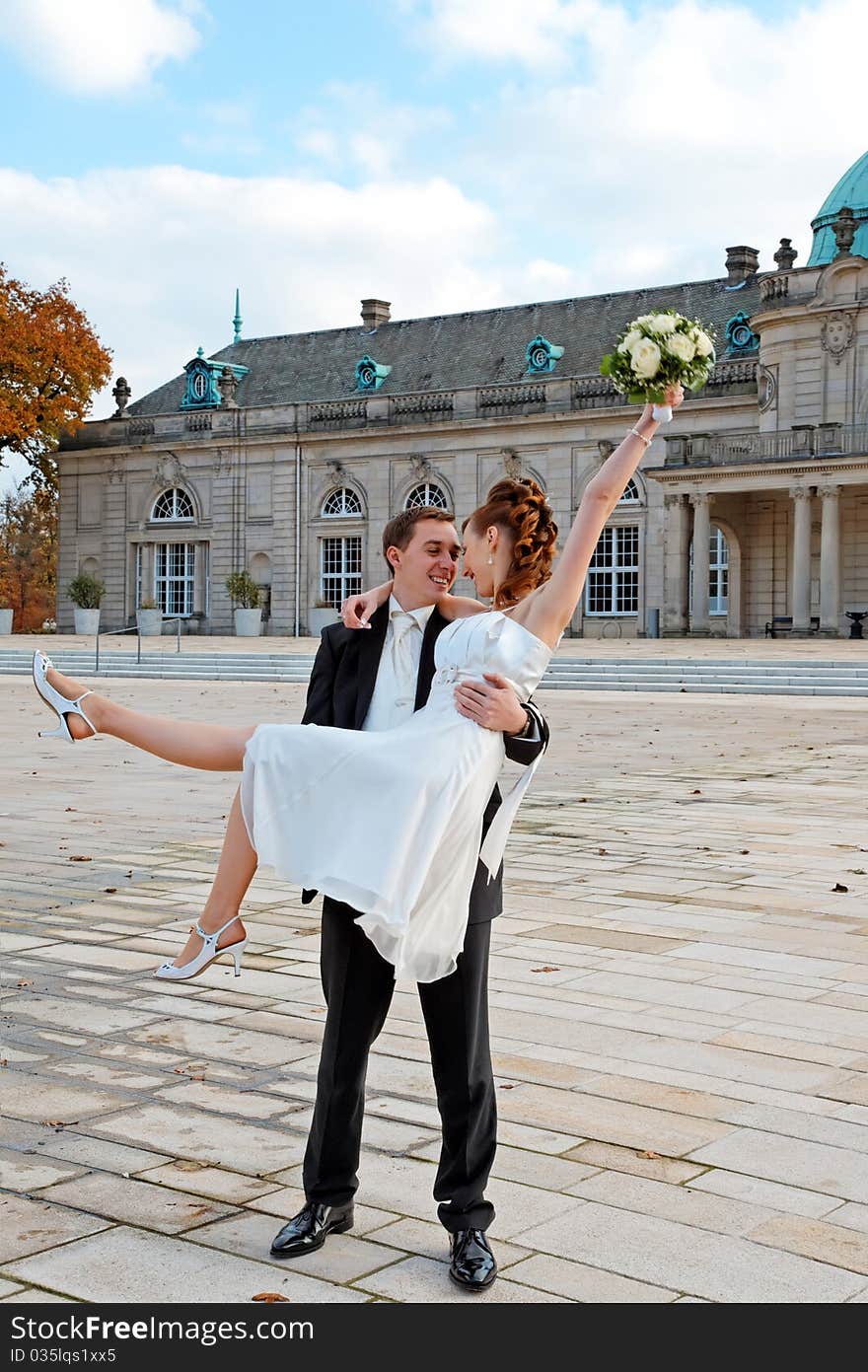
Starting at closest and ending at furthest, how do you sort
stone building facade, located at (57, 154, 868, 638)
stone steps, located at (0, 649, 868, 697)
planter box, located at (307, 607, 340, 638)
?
stone steps, located at (0, 649, 868, 697)
stone building facade, located at (57, 154, 868, 638)
planter box, located at (307, 607, 340, 638)

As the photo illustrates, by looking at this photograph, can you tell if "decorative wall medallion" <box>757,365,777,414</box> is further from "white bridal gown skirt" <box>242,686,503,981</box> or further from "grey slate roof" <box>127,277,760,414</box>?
"white bridal gown skirt" <box>242,686,503,981</box>

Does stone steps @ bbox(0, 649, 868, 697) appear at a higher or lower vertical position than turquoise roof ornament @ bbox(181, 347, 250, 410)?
lower

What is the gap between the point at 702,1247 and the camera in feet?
11.9

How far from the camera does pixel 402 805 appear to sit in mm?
3467

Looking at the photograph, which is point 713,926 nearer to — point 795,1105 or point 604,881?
point 604,881

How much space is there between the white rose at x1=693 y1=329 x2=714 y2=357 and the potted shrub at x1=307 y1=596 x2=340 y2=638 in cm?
4317

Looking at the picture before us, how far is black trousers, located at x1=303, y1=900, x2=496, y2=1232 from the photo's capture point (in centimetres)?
360

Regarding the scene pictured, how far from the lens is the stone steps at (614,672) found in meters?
26.2

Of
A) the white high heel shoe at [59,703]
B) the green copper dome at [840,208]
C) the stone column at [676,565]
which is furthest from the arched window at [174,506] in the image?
the white high heel shoe at [59,703]

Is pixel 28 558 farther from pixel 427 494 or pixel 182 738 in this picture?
pixel 182 738

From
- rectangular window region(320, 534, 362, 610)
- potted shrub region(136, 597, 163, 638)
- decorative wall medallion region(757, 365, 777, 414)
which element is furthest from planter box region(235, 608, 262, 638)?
decorative wall medallion region(757, 365, 777, 414)

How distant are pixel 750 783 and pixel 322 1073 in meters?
9.95

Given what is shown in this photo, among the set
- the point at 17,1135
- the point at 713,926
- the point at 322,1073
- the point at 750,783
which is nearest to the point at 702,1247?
the point at 322,1073

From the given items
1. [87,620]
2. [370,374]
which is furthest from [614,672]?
[370,374]
